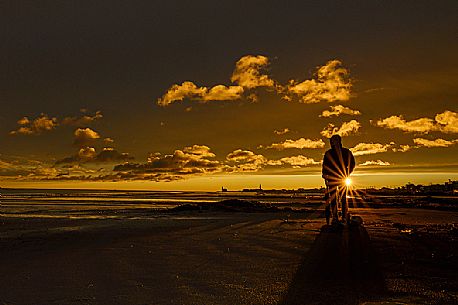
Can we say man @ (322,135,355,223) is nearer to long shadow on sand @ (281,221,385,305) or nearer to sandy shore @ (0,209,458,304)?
sandy shore @ (0,209,458,304)

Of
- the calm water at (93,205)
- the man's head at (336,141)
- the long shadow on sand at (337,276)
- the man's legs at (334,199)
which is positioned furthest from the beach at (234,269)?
the calm water at (93,205)

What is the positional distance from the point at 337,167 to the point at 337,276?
6806mm

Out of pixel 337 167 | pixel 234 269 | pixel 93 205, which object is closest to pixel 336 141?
pixel 337 167

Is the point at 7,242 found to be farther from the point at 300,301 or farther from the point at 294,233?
the point at 300,301

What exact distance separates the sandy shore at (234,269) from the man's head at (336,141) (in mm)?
2698

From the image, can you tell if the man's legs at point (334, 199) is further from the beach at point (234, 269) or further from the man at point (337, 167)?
the beach at point (234, 269)

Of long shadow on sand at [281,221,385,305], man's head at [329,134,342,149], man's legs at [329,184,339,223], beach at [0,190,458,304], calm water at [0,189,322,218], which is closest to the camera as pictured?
long shadow on sand at [281,221,385,305]

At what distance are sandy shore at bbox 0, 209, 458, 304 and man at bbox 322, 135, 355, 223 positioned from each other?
1342mm

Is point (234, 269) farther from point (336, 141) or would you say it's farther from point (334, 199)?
point (334, 199)

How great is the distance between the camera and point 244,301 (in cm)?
633

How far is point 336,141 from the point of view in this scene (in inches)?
554

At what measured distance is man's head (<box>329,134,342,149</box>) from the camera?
1408cm

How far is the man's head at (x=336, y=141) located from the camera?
14080 millimetres

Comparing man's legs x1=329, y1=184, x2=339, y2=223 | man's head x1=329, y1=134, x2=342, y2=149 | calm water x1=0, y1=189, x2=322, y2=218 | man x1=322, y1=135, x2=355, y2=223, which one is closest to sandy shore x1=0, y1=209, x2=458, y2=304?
man's legs x1=329, y1=184, x2=339, y2=223
